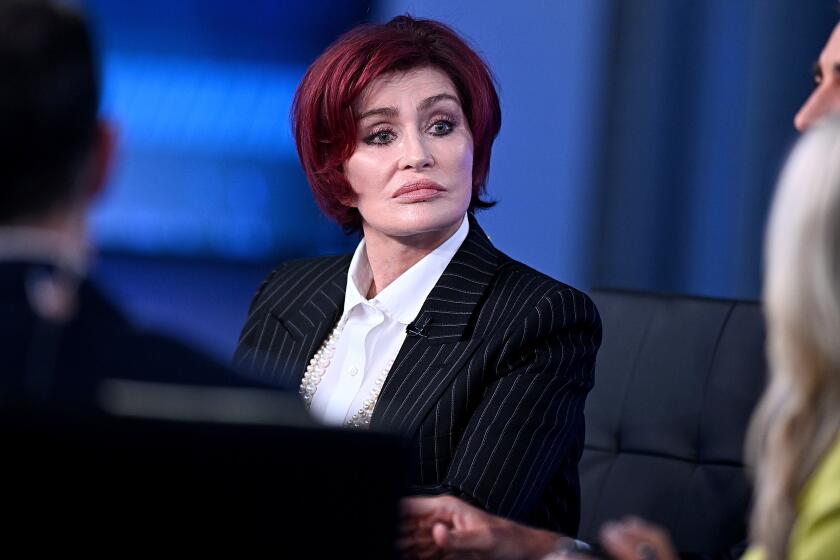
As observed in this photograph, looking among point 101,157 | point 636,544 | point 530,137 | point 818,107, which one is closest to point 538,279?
point 818,107

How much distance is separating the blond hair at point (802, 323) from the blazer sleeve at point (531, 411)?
79 centimetres

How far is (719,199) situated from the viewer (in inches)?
147

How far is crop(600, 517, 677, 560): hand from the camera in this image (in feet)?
5.15

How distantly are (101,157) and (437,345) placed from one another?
126 cm

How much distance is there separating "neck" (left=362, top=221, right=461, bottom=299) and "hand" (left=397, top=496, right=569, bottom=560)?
0.65 metres

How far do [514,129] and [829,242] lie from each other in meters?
2.62

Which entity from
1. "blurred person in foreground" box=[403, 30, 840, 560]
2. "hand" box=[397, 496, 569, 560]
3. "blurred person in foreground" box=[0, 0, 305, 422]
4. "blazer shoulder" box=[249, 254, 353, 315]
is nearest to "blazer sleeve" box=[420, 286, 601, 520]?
"hand" box=[397, 496, 569, 560]

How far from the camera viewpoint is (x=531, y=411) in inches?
87.1

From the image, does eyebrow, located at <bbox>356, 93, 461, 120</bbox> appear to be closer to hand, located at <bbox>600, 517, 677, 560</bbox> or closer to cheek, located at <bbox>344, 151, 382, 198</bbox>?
cheek, located at <bbox>344, 151, 382, 198</bbox>

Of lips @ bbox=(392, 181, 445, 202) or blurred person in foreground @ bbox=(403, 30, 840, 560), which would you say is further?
lips @ bbox=(392, 181, 445, 202)

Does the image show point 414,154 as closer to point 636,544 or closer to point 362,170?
point 362,170

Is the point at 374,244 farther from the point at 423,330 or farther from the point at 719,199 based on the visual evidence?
the point at 719,199

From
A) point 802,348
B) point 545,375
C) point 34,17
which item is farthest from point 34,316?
point 545,375

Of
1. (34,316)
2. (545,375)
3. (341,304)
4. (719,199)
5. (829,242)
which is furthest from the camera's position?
(719,199)
